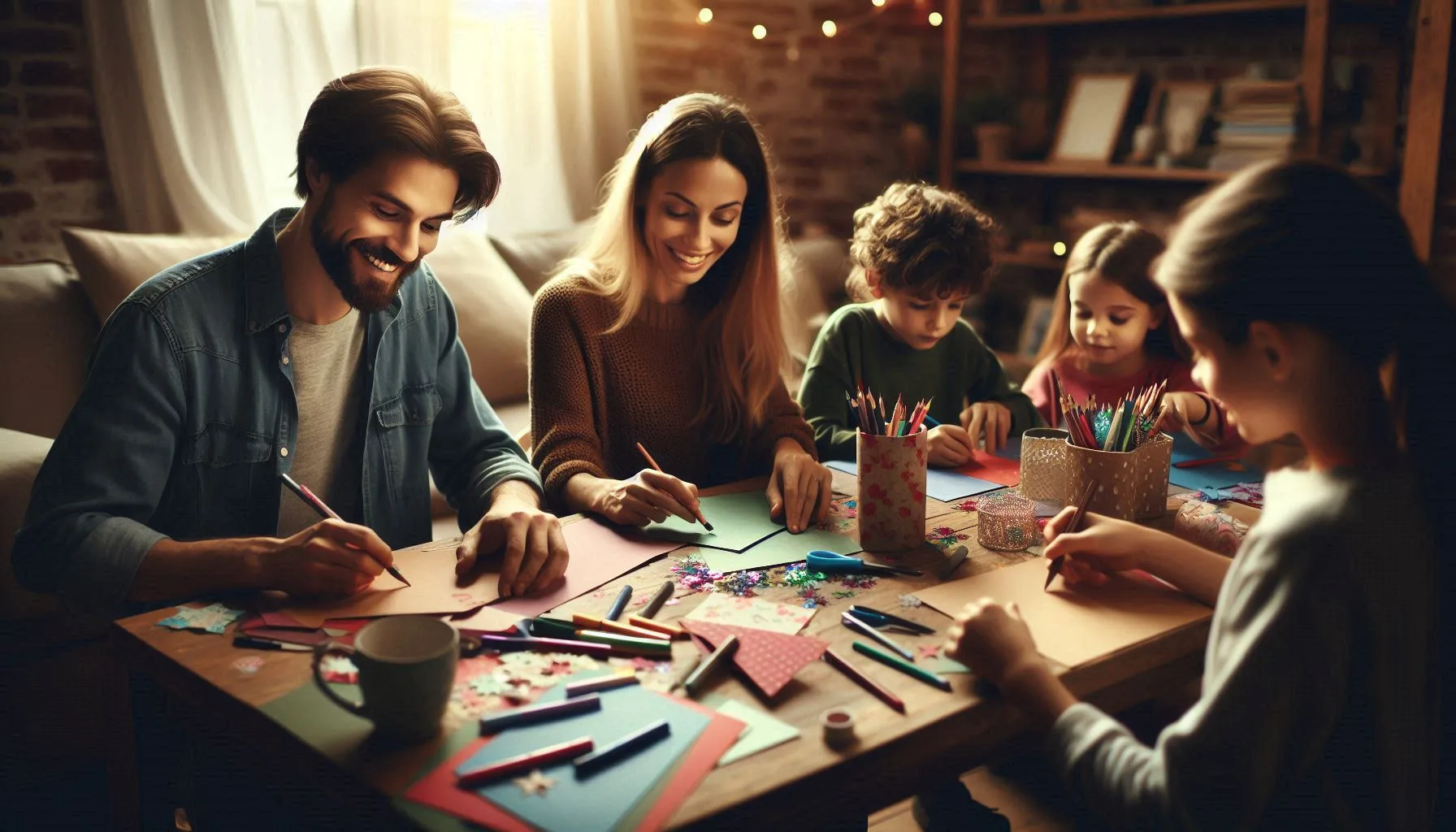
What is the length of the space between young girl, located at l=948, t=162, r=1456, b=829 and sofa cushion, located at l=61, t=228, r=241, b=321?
2381 millimetres

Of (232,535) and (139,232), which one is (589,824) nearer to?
(232,535)

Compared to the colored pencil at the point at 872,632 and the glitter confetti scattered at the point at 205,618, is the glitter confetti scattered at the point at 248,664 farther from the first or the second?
the colored pencil at the point at 872,632

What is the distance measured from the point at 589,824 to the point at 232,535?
972 millimetres

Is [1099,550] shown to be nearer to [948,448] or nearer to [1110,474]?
[1110,474]

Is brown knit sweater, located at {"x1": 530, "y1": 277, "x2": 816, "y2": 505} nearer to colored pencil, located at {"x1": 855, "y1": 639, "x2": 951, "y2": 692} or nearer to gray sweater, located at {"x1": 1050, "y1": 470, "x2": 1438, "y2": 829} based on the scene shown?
colored pencil, located at {"x1": 855, "y1": 639, "x2": 951, "y2": 692}

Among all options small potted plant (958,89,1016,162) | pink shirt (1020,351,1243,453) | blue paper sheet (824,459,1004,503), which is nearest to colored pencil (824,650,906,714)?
blue paper sheet (824,459,1004,503)

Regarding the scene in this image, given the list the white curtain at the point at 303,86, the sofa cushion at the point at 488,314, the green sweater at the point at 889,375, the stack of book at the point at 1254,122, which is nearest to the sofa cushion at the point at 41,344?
the white curtain at the point at 303,86

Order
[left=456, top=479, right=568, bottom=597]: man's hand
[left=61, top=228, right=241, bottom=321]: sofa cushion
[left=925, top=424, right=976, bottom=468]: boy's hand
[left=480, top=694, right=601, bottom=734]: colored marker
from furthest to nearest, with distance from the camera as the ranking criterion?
1. [left=61, top=228, right=241, bottom=321]: sofa cushion
2. [left=925, top=424, right=976, bottom=468]: boy's hand
3. [left=456, top=479, right=568, bottom=597]: man's hand
4. [left=480, top=694, right=601, bottom=734]: colored marker

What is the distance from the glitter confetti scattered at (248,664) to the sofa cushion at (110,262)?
1830 mm

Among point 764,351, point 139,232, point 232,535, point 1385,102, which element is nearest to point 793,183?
point 1385,102

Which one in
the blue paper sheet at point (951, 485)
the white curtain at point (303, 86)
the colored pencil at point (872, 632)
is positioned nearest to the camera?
the colored pencil at point (872, 632)

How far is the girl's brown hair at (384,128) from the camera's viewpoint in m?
1.49

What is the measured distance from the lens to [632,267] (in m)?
1.88

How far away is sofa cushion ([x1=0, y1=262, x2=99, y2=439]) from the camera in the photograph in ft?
8.32
